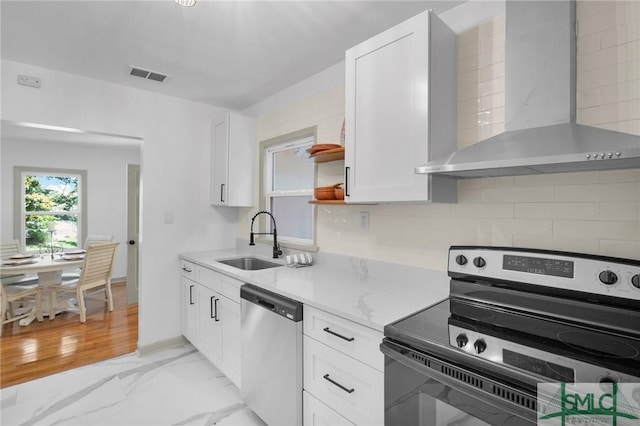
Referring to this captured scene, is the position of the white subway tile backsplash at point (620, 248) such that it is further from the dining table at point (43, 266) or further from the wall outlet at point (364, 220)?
the dining table at point (43, 266)

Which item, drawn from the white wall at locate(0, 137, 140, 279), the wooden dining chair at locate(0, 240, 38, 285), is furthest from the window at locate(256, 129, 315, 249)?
the white wall at locate(0, 137, 140, 279)

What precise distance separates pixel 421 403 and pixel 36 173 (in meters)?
6.59

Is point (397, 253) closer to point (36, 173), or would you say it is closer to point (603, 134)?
point (603, 134)

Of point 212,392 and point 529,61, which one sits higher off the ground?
point 529,61

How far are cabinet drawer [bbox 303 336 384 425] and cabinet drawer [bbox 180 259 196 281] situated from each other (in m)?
1.65

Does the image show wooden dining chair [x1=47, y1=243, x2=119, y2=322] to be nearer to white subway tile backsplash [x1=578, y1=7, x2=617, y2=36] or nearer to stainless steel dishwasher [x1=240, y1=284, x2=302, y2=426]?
stainless steel dishwasher [x1=240, y1=284, x2=302, y2=426]

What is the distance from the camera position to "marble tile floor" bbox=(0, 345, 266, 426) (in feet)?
6.84

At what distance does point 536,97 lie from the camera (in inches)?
51.1

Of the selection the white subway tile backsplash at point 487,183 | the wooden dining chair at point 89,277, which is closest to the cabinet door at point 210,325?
the white subway tile backsplash at point 487,183

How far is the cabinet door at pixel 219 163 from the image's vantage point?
10.4 ft

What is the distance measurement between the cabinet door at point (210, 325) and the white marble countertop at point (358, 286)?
0.28 meters

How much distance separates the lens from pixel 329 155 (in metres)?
2.21

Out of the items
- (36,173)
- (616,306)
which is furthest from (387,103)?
(36,173)

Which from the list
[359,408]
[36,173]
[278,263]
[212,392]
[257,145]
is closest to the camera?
[359,408]
